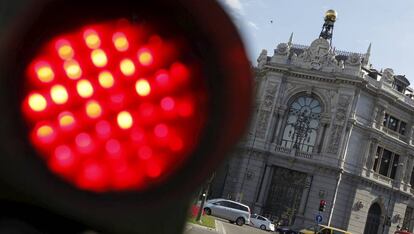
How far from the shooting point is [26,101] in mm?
840

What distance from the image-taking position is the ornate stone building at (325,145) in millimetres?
45969

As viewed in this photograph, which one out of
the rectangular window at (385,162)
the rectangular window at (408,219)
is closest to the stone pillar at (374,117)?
the rectangular window at (385,162)

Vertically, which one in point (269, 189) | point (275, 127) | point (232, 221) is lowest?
point (232, 221)

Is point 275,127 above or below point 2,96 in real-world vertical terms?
above

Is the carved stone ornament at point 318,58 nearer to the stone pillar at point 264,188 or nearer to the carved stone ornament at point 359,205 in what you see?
the stone pillar at point 264,188

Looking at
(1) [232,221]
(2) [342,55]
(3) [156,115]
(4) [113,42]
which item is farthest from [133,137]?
(2) [342,55]

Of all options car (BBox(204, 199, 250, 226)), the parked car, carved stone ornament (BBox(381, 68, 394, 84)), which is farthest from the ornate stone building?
car (BBox(204, 199, 250, 226))

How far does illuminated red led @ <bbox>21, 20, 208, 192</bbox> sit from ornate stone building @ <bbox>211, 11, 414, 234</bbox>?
44.1m

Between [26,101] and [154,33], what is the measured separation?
9.5 inches

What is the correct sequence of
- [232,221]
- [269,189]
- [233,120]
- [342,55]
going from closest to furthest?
[233,120]
[232,221]
[269,189]
[342,55]

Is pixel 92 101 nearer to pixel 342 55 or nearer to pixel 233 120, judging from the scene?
pixel 233 120

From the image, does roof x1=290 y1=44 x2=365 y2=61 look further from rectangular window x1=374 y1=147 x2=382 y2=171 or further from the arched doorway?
the arched doorway

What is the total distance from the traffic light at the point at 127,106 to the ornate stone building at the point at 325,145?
44.1 metres

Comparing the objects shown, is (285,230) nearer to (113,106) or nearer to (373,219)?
(373,219)
